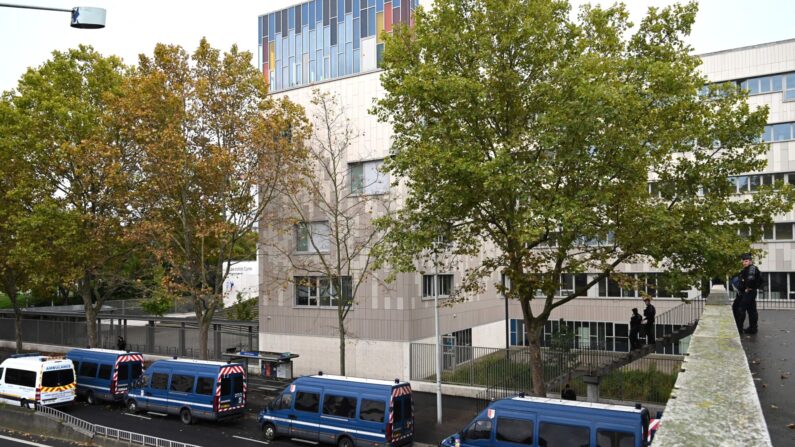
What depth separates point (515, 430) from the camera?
16031 mm

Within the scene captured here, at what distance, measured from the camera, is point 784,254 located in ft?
114

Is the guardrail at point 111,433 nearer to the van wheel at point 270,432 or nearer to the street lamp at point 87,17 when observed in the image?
the van wheel at point 270,432

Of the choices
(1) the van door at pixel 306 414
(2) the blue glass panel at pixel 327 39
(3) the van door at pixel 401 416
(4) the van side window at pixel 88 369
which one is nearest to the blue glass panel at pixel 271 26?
(2) the blue glass panel at pixel 327 39

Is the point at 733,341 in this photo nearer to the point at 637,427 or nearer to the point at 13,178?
the point at 637,427

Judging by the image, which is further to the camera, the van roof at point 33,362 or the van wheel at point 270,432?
the van roof at point 33,362

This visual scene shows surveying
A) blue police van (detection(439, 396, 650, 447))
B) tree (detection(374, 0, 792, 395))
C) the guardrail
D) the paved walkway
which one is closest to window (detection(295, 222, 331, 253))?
tree (detection(374, 0, 792, 395))

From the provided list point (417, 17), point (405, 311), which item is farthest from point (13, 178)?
point (417, 17)

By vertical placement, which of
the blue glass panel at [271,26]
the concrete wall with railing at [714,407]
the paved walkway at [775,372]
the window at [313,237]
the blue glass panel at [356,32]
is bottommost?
the paved walkway at [775,372]

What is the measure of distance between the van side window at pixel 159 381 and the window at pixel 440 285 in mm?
12143

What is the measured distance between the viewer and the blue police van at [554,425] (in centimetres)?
1476

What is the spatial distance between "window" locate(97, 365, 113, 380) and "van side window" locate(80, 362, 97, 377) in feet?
1.19

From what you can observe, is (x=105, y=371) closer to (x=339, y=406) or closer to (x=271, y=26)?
(x=339, y=406)

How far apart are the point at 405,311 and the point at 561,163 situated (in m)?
12.8

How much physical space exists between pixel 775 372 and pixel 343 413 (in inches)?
487
